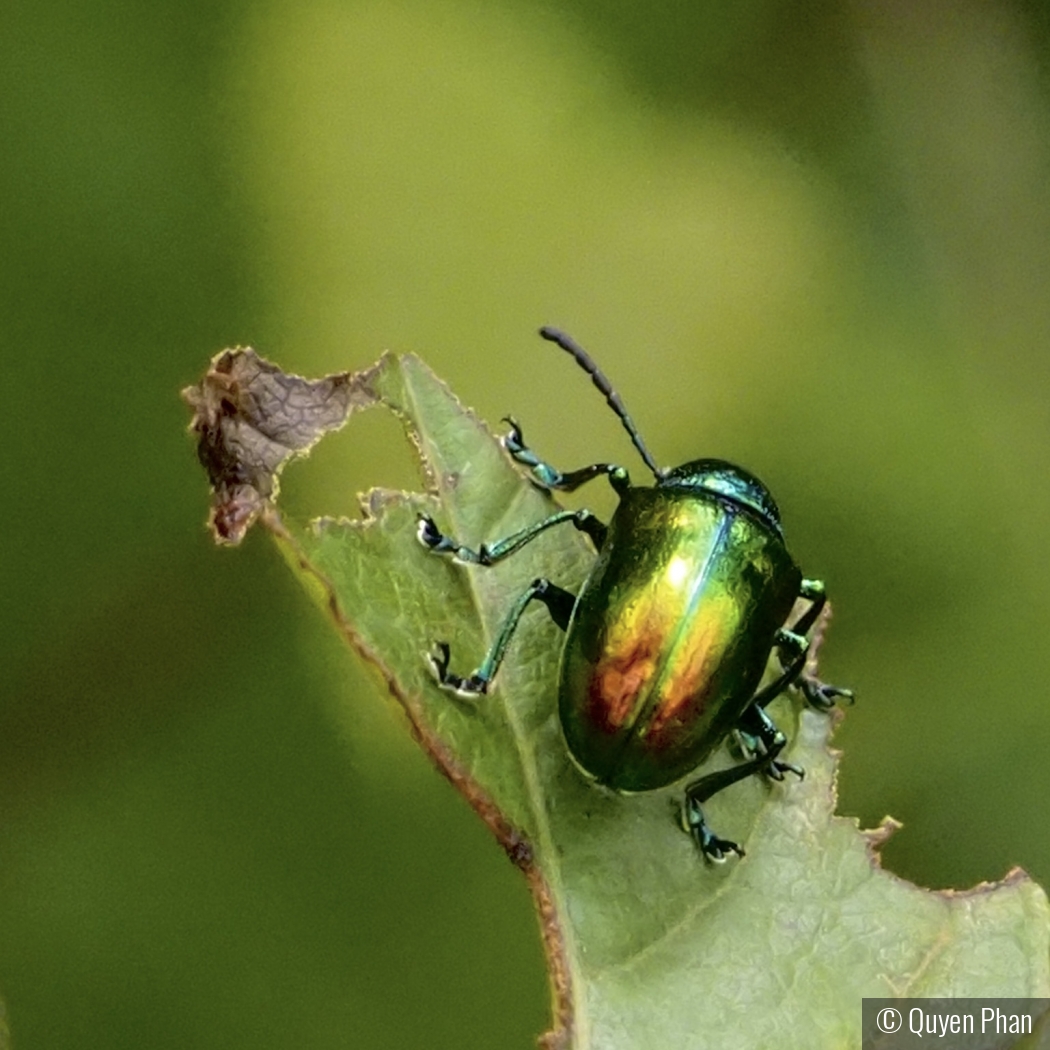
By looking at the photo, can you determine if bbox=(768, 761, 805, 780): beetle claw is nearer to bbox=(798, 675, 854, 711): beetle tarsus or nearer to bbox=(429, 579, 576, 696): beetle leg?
bbox=(798, 675, 854, 711): beetle tarsus

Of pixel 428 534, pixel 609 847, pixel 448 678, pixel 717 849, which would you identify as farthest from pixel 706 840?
pixel 428 534

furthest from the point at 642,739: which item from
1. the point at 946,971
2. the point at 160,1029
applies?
the point at 160,1029

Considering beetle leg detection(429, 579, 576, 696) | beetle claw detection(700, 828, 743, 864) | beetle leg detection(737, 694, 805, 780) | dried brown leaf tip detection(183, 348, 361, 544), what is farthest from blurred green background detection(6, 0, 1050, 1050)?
beetle claw detection(700, 828, 743, 864)

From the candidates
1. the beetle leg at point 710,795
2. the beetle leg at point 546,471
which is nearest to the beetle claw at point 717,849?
the beetle leg at point 710,795

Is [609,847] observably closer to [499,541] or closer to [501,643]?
[501,643]

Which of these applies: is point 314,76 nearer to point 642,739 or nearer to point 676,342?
point 676,342

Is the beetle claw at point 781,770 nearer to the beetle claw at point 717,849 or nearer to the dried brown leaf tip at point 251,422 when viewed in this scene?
the beetle claw at point 717,849
